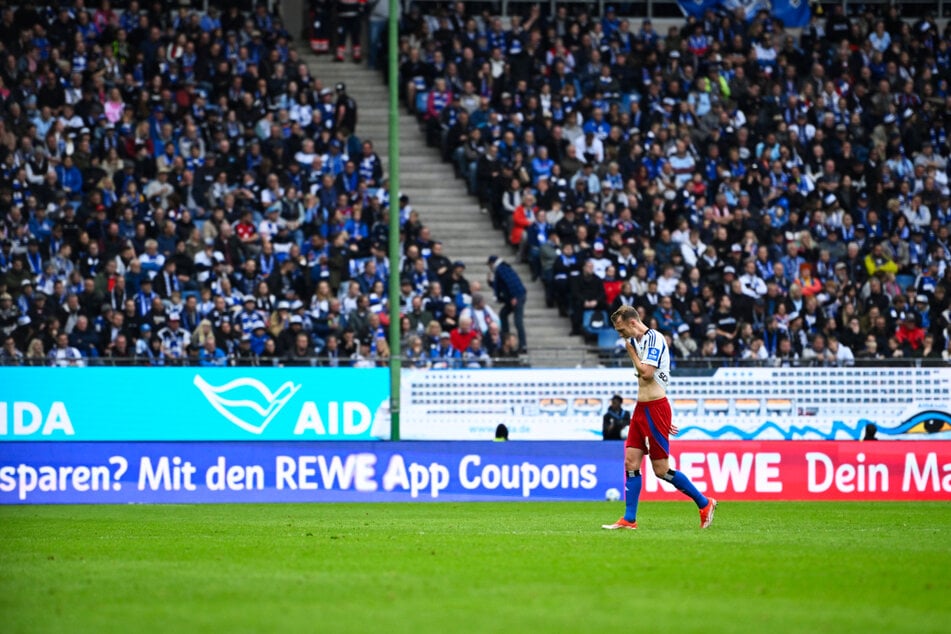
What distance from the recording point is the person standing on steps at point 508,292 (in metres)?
28.8

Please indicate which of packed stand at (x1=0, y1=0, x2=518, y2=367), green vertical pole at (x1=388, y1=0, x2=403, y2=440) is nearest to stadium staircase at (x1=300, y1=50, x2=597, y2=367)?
packed stand at (x1=0, y1=0, x2=518, y2=367)

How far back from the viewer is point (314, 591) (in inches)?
411

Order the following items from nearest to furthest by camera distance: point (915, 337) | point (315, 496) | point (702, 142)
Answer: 1. point (315, 496)
2. point (915, 337)
3. point (702, 142)

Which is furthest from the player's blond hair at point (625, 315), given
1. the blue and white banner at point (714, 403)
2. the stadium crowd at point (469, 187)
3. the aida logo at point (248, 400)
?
the aida logo at point (248, 400)

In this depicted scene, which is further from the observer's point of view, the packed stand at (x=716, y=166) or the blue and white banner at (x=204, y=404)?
the packed stand at (x=716, y=166)

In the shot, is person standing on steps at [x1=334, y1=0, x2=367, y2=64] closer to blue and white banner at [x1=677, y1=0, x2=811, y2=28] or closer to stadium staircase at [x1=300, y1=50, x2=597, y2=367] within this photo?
stadium staircase at [x1=300, y1=50, x2=597, y2=367]

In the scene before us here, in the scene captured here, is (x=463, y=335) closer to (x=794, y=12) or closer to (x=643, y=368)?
(x=643, y=368)

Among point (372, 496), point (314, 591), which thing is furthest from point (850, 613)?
point (372, 496)

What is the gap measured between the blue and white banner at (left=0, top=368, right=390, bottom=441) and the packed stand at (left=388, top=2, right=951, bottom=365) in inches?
202

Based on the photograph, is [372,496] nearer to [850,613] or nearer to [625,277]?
[625,277]

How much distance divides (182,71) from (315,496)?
1171 cm

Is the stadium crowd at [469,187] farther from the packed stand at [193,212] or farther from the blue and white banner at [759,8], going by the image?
the blue and white banner at [759,8]

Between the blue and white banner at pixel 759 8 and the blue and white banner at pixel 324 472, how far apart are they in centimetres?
1769

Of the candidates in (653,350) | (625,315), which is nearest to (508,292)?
(653,350)
